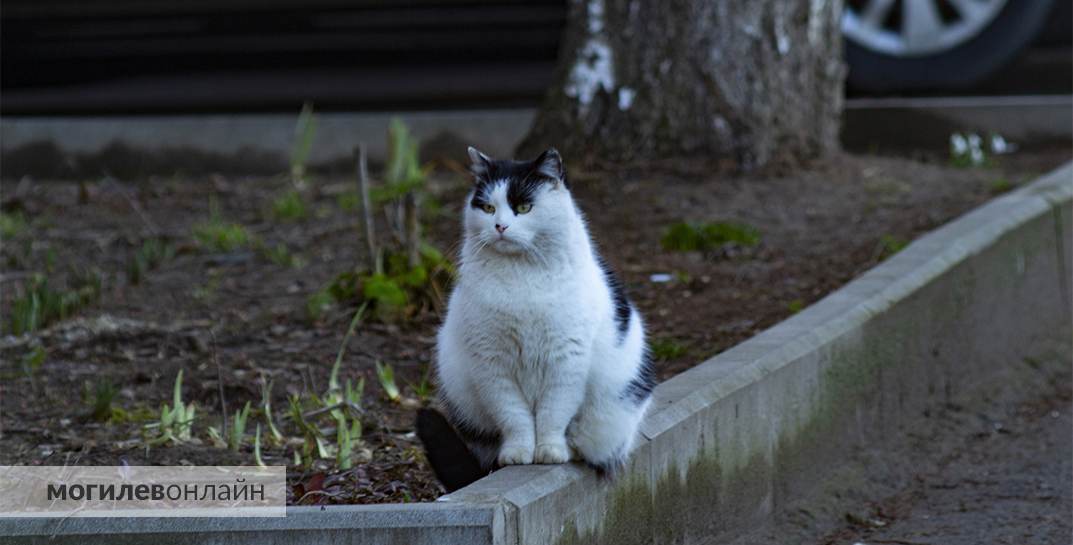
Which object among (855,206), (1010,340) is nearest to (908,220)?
(855,206)

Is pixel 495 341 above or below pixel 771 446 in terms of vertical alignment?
above

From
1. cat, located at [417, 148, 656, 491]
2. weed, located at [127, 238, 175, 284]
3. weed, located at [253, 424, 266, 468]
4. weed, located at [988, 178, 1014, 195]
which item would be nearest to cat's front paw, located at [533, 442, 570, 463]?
cat, located at [417, 148, 656, 491]

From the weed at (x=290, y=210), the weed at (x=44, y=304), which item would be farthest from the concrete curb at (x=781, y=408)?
the weed at (x=290, y=210)

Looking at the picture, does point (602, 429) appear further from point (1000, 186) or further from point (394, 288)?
point (1000, 186)

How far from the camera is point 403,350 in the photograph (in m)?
4.43

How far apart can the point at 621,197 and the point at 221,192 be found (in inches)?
89.0

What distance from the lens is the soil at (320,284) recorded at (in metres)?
3.68

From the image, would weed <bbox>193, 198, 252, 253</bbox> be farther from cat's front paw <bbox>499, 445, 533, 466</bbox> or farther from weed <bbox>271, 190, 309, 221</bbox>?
cat's front paw <bbox>499, 445, 533, 466</bbox>

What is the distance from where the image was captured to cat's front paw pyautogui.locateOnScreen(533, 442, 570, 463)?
287cm

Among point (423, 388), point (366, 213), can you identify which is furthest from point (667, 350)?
point (366, 213)

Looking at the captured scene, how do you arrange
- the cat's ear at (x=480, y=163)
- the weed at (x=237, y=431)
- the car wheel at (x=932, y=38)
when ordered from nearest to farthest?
the cat's ear at (x=480, y=163), the weed at (x=237, y=431), the car wheel at (x=932, y=38)

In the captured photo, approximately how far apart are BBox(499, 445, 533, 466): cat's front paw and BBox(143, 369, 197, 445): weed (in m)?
1.04

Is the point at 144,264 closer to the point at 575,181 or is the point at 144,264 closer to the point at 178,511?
the point at 575,181

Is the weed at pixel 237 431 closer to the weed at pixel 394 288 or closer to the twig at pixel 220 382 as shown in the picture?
the twig at pixel 220 382
